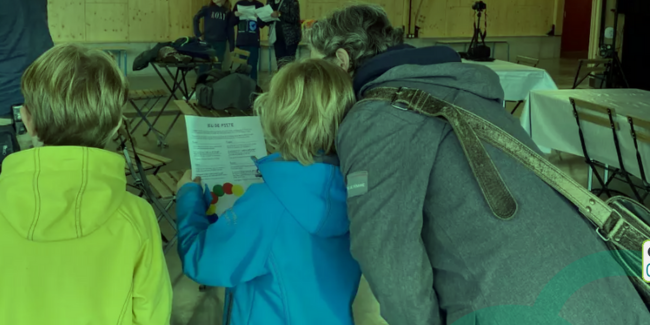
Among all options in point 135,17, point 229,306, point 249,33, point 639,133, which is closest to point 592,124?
point 639,133

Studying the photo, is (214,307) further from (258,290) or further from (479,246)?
(479,246)

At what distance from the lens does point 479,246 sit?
3.91 ft

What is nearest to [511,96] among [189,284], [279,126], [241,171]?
[189,284]

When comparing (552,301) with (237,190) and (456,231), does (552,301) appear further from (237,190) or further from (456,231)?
(237,190)

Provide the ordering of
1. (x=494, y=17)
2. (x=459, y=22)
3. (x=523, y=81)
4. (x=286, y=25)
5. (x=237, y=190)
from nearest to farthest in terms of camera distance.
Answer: (x=237, y=190), (x=523, y=81), (x=286, y=25), (x=459, y=22), (x=494, y=17)

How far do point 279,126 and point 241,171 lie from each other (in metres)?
0.52

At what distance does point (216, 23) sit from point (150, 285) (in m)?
8.06

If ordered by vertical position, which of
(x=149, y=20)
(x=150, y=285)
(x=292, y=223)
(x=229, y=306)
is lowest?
(x=229, y=306)

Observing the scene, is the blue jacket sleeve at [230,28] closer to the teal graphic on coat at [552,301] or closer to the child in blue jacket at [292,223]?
the child in blue jacket at [292,223]

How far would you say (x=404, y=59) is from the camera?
1.41 meters

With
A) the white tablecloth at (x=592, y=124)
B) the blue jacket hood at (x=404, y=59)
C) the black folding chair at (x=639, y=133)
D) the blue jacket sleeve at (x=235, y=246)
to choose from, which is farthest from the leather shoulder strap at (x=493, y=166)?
the white tablecloth at (x=592, y=124)

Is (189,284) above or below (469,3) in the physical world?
below

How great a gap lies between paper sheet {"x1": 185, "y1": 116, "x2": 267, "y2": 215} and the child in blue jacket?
0.95 feet

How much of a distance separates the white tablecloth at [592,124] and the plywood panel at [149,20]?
792cm
